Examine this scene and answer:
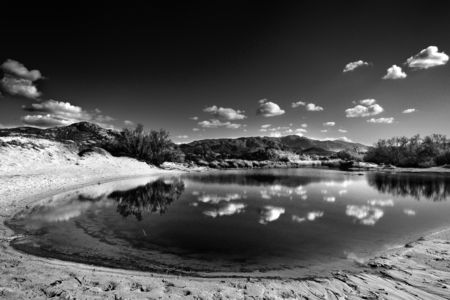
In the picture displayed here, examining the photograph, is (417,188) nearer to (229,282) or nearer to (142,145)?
(229,282)

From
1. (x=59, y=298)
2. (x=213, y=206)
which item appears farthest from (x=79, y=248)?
(x=213, y=206)

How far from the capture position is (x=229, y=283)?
6375 millimetres

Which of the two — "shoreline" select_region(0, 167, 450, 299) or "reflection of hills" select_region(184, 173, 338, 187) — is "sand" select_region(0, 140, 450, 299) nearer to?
"shoreline" select_region(0, 167, 450, 299)

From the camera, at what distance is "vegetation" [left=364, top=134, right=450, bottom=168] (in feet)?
238

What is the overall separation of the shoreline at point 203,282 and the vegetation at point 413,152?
271 ft

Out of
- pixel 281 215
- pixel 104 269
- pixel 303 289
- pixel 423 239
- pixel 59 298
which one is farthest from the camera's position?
pixel 281 215

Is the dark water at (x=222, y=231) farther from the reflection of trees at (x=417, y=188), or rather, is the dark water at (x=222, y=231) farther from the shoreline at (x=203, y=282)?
the reflection of trees at (x=417, y=188)

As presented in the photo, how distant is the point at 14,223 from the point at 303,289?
522 inches

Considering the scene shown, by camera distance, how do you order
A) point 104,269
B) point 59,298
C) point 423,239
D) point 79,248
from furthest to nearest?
point 423,239, point 79,248, point 104,269, point 59,298

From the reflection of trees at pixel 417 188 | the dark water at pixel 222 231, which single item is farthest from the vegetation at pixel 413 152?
the dark water at pixel 222 231

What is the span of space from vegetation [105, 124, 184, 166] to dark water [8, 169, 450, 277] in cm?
3730

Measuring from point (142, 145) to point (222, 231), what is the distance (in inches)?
1944

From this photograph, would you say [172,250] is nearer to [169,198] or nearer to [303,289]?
[303,289]

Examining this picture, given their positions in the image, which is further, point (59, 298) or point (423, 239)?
point (423, 239)
